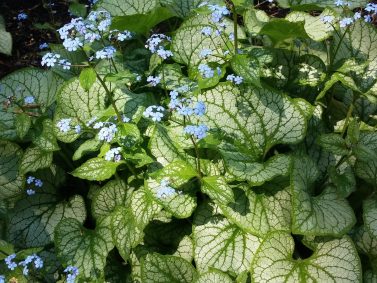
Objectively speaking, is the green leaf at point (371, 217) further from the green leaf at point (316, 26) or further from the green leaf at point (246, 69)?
the green leaf at point (316, 26)

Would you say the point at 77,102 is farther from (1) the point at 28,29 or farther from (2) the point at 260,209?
(1) the point at 28,29

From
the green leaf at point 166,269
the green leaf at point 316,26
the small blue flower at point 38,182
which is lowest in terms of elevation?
the green leaf at point 166,269

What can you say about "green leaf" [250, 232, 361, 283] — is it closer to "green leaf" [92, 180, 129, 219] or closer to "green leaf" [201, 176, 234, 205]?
"green leaf" [201, 176, 234, 205]

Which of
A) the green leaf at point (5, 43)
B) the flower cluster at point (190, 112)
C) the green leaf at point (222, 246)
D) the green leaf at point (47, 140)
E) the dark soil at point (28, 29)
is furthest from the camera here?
the dark soil at point (28, 29)

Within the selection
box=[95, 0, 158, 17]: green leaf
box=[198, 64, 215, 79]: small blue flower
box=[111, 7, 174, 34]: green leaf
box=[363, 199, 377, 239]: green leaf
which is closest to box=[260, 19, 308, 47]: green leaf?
box=[198, 64, 215, 79]: small blue flower

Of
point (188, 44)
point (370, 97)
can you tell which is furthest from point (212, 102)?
point (370, 97)

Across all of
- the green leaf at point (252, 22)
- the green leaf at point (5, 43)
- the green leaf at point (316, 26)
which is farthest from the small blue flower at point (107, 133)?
the green leaf at point (5, 43)
